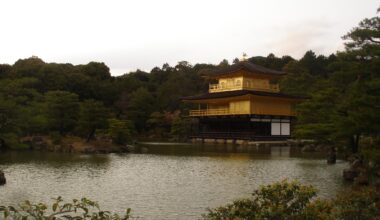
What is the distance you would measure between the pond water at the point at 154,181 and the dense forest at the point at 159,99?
198 cm

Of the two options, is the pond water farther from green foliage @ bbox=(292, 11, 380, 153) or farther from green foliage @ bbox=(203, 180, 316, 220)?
green foliage @ bbox=(203, 180, 316, 220)

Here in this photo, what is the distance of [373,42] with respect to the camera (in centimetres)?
1535

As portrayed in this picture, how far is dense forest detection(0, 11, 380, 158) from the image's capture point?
580 inches

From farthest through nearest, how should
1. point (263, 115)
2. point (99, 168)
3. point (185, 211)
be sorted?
point (263, 115)
point (99, 168)
point (185, 211)

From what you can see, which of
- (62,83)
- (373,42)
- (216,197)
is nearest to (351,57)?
(373,42)

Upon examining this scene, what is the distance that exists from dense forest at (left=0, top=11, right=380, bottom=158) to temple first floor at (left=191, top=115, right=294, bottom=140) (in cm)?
372

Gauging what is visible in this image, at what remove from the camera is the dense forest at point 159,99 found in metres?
14.7

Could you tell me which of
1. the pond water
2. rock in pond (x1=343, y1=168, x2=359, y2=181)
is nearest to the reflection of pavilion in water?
the pond water

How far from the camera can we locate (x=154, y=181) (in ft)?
50.2

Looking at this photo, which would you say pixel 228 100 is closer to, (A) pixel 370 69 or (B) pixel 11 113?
(B) pixel 11 113

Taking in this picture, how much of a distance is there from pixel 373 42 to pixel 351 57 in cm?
86

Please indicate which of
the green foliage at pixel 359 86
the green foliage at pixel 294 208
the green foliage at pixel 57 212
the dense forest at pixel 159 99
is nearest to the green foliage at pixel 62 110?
the dense forest at pixel 159 99

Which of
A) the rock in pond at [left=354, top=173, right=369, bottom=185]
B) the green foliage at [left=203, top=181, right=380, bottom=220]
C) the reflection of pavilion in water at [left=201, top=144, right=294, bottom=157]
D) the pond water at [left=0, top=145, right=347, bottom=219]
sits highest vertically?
the green foliage at [left=203, top=181, right=380, bottom=220]

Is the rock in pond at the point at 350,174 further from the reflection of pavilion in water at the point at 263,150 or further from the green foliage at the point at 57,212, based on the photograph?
the green foliage at the point at 57,212
